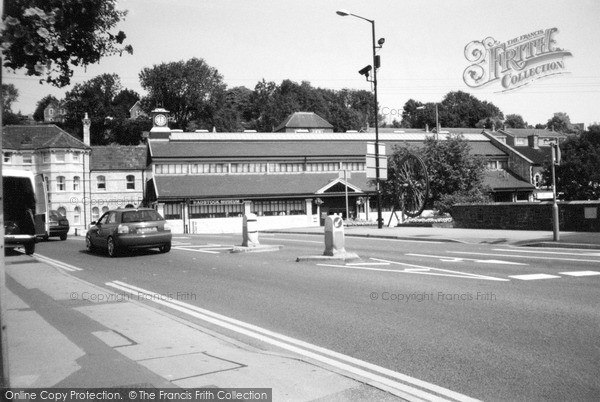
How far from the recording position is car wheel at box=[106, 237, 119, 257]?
57.4 ft

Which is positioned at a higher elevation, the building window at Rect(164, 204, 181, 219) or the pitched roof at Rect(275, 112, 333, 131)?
the pitched roof at Rect(275, 112, 333, 131)

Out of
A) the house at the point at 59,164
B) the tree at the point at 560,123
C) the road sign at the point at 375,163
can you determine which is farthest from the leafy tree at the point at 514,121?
the road sign at the point at 375,163

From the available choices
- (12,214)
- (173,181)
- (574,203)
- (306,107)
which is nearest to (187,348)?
(12,214)

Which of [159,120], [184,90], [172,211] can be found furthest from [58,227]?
[184,90]

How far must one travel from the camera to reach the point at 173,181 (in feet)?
173

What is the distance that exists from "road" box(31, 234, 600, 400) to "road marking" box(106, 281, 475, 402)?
0.06 metres

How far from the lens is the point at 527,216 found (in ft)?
77.8

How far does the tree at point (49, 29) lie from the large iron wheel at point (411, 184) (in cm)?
3532

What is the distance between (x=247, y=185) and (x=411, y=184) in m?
19.0

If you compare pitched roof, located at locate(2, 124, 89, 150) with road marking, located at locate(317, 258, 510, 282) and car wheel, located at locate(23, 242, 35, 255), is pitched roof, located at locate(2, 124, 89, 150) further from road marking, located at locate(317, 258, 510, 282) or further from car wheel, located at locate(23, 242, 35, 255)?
road marking, located at locate(317, 258, 510, 282)

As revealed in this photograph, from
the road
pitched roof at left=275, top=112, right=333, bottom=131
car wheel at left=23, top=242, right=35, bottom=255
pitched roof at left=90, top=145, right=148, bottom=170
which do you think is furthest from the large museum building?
the road

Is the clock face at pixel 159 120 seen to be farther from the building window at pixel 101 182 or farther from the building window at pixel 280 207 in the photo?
the building window at pixel 280 207

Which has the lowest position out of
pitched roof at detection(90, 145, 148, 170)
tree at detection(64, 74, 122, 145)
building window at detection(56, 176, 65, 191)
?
building window at detection(56, 176, 65, 191)

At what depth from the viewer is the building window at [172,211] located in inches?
1984
